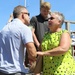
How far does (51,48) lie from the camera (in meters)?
4.55

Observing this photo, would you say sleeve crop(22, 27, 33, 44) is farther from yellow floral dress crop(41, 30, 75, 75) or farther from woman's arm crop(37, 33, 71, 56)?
yellow floral dress crop(41, 30, 75, 75)

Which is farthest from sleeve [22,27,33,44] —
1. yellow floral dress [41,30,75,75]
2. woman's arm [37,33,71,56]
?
yellow floral dress [41,30,75,75]

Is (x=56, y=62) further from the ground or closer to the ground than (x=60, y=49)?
closer to the ground

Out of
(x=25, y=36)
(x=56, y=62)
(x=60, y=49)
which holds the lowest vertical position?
(x=56, y=62)

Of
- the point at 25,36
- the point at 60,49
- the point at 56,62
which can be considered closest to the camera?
the point at 25,36

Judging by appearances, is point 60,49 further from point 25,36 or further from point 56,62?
point 25,36

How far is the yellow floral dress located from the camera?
4531mm

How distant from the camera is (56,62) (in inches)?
179

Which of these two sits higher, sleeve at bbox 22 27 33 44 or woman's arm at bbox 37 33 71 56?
sleeve at bbox 22 27 33 44

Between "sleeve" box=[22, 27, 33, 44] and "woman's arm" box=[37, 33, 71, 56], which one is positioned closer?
"sleeve" box=[22, 27, 33, 44]

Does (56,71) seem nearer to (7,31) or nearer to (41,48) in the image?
(41,48)

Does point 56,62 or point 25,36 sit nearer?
point 25,36

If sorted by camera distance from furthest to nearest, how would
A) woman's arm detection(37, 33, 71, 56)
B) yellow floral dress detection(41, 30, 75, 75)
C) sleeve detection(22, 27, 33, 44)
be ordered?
yellow floral dress detection(41, 30, 75, 75), woman's arm detection(37, 33, 71, 56), sleeve detection(22, 27, 33, 44)

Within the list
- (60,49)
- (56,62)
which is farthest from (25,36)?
(56,62)
